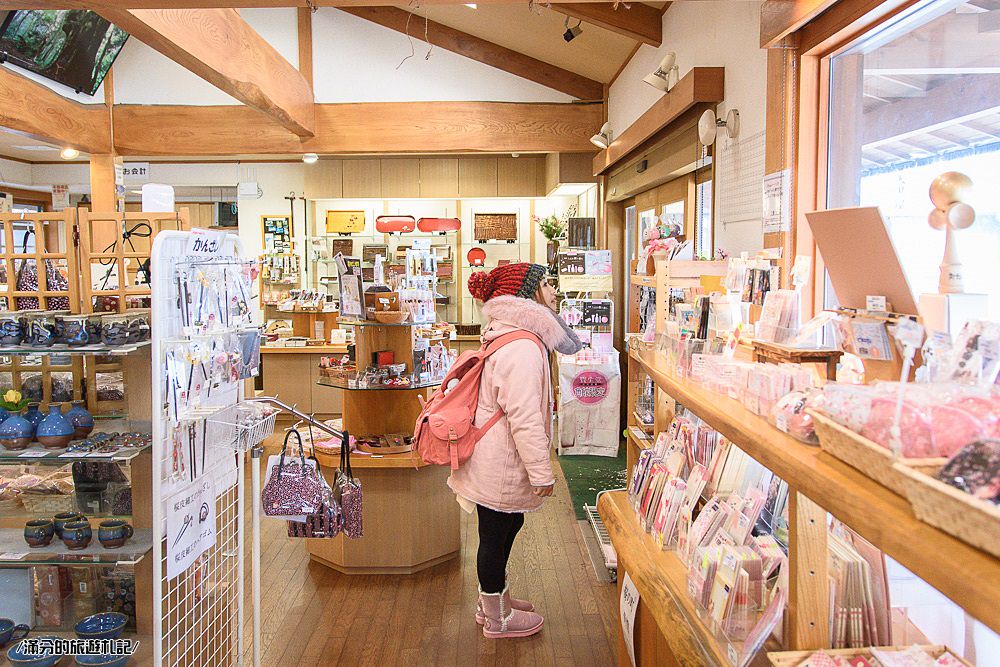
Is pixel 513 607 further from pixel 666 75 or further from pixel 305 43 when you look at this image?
pixel 305 43

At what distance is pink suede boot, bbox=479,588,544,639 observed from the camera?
327cm

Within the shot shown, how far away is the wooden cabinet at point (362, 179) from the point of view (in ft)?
29.1

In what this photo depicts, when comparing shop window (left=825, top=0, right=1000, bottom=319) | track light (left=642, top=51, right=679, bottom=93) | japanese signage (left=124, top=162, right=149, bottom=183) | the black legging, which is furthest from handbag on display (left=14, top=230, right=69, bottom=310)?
japanese signage (left=124, top=162, right=149, bottom=183)

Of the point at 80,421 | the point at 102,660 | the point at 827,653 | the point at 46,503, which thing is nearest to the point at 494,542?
the point at 102,660

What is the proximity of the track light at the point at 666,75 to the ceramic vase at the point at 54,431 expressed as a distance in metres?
3.29

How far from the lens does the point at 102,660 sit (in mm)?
2648

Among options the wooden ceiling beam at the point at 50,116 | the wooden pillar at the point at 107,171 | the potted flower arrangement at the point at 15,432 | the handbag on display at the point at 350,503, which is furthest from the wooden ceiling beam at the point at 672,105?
the wooden pillar at the point at 107,171

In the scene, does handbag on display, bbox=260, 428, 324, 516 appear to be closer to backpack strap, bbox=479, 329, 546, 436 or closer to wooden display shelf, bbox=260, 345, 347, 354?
backpack strap, bbox=479, 329, 546, 436

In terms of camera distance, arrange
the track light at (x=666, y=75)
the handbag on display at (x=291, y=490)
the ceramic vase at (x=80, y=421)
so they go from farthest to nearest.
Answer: the track light at (x=666, y=75) → the handbag on display at (x=291, y=490) → the ceramic vase at (x=80, y=421)

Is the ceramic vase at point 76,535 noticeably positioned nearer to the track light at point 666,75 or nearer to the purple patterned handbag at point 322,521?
the purple patterned handbag at point 322,521

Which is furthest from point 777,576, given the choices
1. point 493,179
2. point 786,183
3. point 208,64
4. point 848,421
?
point 493,179

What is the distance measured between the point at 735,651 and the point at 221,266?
1972 mm

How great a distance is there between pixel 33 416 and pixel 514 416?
1.73 meters

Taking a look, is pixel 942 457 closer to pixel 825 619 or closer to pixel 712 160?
pixel 825 619
